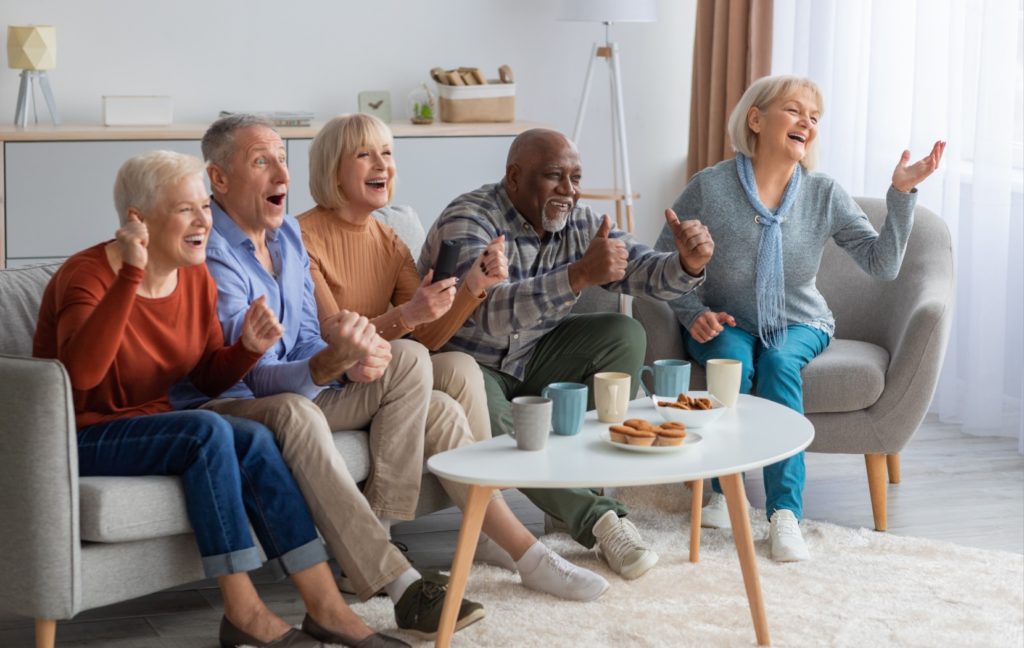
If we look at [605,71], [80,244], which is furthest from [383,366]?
[605,71]

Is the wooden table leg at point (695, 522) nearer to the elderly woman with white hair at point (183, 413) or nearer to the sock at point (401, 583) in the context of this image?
the sock at point (401, 583)

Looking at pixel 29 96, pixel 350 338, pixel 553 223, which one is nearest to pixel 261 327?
pixel 350 338

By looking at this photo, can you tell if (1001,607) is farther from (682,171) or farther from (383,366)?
(682,171)

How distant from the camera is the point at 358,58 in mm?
5211

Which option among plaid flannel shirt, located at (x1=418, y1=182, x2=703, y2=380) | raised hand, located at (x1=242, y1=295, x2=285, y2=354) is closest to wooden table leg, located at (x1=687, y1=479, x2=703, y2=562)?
plaid flannel shirt, located at (x1=418, y1=182, x2=703, y2=380)

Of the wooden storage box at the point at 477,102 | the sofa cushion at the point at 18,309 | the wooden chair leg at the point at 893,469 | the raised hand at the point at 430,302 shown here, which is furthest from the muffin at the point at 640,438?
the wooden storage box at the point at 477,102

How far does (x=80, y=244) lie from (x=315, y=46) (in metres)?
1.24

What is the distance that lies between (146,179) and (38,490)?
1.96 ft

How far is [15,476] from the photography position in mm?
2199

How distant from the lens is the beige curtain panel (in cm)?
491

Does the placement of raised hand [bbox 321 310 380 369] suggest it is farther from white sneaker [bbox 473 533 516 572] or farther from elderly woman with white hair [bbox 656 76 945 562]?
elderly woman with white hair [bbox 656 76 945 562]

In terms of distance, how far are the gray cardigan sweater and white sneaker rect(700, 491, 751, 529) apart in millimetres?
432

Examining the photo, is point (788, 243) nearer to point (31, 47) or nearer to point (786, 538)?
point (786, 538)

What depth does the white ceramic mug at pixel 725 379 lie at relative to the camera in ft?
8.70
